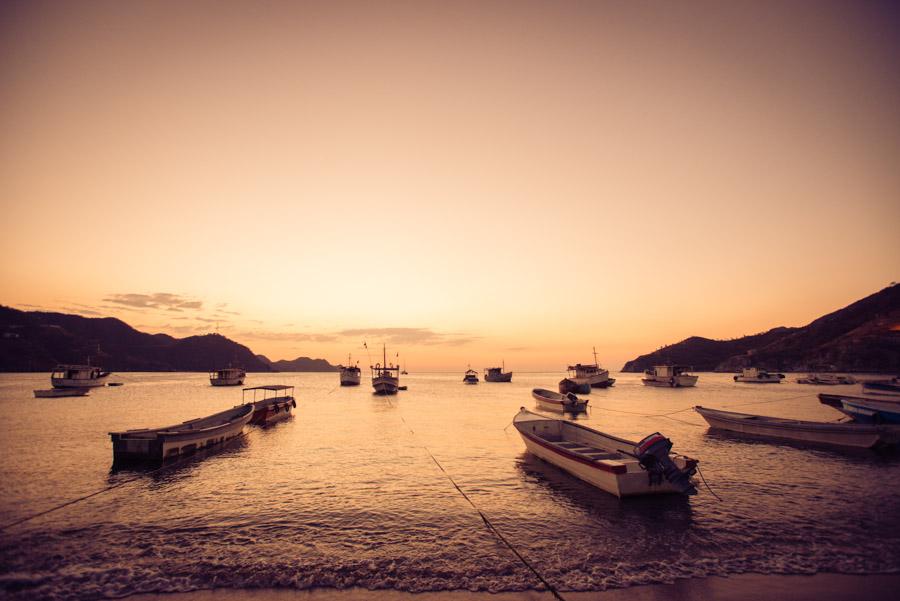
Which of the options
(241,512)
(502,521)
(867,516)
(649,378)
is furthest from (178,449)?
(649,378)

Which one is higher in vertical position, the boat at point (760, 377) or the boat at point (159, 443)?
the boat at point (159, 443)

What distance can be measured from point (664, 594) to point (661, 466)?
23.5 ft

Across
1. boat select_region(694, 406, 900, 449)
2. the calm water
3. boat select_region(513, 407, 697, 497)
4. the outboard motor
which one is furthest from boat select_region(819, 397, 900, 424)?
the outboard motor

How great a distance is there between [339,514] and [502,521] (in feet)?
18.6

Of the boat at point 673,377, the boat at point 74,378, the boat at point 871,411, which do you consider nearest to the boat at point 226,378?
the boat at point 74,378

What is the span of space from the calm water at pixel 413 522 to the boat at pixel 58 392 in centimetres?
5427

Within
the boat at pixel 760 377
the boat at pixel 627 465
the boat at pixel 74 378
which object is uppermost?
the boat at pixel 74 378

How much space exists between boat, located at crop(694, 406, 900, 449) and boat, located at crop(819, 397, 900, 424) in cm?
368

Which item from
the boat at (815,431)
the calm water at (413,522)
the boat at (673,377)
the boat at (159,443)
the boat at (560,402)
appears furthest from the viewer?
the boat at (673,377)

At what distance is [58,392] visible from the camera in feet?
222

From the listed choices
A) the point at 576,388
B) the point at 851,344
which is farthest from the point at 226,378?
the point at 851,344

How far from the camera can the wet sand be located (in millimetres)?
8523

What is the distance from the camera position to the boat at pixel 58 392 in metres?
64.9

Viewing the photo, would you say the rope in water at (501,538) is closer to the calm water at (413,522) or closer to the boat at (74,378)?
the calm water at (413,522)
